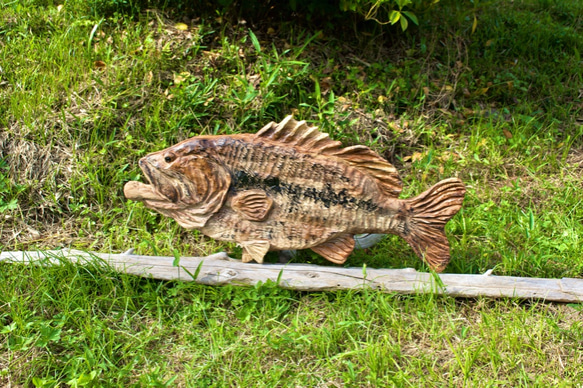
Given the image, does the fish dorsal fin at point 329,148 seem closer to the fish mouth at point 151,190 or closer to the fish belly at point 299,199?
the fish belly at point 299,199

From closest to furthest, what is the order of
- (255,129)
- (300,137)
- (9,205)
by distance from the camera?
1. (300,137)
2. (9,205)
3. (255,129)

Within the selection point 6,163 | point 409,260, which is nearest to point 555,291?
point 409,260

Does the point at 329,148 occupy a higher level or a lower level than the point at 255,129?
higher

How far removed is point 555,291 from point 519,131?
1647 millimetres

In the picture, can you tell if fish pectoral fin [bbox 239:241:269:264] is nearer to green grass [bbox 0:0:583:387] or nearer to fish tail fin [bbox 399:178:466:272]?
green grass [bbox 0:0:583:387]

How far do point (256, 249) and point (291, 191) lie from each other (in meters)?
0.37

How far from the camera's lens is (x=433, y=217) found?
110 inches

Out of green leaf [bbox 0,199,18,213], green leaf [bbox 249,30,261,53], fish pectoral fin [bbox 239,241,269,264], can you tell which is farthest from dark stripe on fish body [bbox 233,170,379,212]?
green leaf [bbox 0,199,18,213]

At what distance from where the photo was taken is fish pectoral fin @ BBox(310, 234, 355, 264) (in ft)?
9.52

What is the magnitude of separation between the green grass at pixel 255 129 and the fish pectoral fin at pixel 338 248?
235 mm

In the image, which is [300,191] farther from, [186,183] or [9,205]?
[9,205]

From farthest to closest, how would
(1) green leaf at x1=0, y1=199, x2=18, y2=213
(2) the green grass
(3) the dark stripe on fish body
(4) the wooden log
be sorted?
(1) green leaf at x1=0, y1=199, x2=18, y2=213 < (4) the wooden log < (3) the dark stripe on fish body < (2) the green grass

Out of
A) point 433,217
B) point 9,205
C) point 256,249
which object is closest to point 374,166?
point 433,217

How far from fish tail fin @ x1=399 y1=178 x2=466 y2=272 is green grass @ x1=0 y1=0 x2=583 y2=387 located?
197 millimetres
